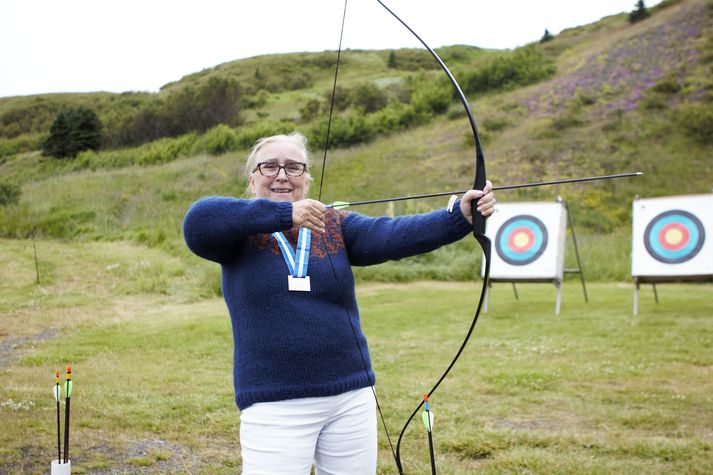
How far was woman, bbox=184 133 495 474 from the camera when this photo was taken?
4.07 ft

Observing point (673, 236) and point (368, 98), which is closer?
point (673, 236)

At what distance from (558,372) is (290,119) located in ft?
32.8

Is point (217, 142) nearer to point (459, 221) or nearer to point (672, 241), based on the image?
point (672, 241)

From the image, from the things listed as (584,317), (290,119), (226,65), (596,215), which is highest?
(226,65)

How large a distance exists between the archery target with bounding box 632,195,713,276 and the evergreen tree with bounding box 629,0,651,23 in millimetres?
16816

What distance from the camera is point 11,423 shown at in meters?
3.06

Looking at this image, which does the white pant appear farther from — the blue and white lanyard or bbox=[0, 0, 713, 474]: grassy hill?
bbox=[0, 0, 713, 474]: grassy hill

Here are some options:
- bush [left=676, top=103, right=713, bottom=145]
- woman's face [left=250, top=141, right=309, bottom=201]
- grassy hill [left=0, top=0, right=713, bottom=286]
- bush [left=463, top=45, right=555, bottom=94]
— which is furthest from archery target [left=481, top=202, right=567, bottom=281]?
bush [left=463, top=45, right=555, bottom=94]

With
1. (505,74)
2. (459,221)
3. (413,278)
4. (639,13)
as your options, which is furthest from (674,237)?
(639,13)

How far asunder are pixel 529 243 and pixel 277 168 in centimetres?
611

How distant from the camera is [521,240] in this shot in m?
7.19

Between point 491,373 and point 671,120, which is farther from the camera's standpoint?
point 671,120

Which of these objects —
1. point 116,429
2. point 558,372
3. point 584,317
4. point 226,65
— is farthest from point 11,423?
point 226,65

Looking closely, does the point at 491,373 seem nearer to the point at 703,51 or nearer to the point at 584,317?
the point at 584,317
